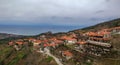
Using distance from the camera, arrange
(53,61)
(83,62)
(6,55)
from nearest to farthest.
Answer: (83,62) → (53,61) → (6,55)

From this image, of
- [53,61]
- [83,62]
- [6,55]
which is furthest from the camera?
[6,55]

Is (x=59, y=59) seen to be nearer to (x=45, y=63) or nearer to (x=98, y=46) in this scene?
(x=45, y=63)

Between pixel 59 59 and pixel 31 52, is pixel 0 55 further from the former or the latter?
pixel 59 59

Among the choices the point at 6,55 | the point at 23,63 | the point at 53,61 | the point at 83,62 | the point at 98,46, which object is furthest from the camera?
the point at 6,55

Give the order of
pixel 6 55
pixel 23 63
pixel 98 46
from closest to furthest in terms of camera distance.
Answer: pixel 98 46
pixel 23 63
pixel 6 55

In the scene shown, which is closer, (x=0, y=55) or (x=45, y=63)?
(x=45, y=63)

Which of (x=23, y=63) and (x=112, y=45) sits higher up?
(x=112, y=45)

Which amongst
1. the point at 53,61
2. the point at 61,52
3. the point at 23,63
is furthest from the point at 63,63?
the point at 23,63

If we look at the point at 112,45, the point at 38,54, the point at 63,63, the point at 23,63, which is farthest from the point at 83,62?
the point at 23,63

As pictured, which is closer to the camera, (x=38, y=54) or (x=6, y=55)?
(x=38, y=54)
